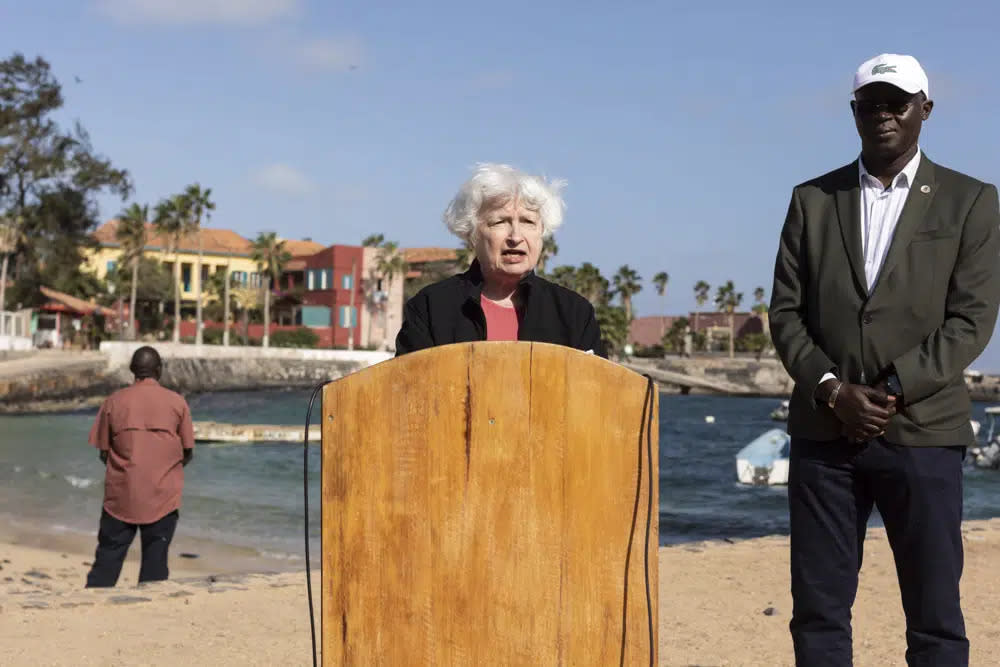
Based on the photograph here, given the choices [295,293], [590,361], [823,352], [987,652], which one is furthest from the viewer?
[295,293]

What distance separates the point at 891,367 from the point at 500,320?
111cm

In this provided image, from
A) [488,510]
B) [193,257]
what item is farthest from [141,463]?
[193,257]

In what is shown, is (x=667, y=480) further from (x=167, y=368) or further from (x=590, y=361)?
(x=167, y=368)

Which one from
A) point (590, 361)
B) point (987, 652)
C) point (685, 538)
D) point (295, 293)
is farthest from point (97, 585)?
point (295, 293)

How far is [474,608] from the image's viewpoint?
9.11 feet

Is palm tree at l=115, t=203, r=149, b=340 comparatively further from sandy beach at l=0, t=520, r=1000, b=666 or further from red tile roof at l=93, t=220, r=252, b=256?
sandy beach at l=0, t=520, r=1000, b=666

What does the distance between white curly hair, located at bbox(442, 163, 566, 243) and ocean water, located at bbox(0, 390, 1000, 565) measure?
12.6 m

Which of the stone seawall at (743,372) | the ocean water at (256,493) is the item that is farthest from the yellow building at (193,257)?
the ocean water at (256,493)

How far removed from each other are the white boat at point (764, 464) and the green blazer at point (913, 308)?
84.9 ft

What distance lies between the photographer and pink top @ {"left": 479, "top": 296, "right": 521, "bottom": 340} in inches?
133

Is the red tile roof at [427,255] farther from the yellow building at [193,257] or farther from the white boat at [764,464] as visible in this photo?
the white boat at [764,464]

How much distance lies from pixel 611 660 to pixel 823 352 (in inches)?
47.1

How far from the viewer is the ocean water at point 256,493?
18844mm

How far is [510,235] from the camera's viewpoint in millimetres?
3295
